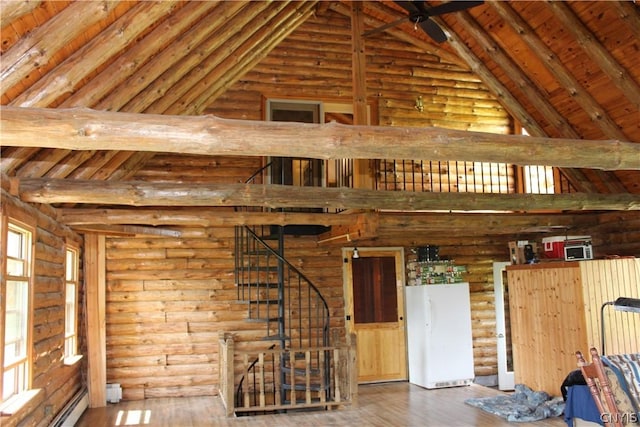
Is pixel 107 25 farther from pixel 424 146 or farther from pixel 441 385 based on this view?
pixel 441 385

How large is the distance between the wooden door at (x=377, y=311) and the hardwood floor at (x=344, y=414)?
0.99 meters

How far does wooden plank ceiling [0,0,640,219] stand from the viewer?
4.22 m

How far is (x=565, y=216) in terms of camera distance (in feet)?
30.4

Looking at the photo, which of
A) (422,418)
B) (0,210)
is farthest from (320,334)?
(0,210)

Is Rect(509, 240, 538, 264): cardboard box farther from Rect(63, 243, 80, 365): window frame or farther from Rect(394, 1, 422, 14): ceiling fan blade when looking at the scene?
Rect(63, 243, 80, 365): window frame

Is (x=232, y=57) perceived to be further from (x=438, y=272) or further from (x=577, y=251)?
(x=577, y=251)

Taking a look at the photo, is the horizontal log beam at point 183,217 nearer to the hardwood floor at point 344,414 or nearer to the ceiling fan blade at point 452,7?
the hardwood floor at point 344,414

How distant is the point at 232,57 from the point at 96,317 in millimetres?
4497

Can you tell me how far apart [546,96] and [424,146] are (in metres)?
5.00

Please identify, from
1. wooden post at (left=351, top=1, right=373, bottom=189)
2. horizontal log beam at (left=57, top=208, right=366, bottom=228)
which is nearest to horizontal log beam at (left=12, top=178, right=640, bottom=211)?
horizontal log beam at (left=57, top=208, right=366, bottom=228)

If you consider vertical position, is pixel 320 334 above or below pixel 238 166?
below

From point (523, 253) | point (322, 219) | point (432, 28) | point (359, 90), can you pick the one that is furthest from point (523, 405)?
point (432, 28)

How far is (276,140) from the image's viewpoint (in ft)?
13.2

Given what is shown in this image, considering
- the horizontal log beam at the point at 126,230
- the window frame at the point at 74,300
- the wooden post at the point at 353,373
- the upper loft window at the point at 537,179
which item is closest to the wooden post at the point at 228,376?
the wooden post at the point at 353,373
